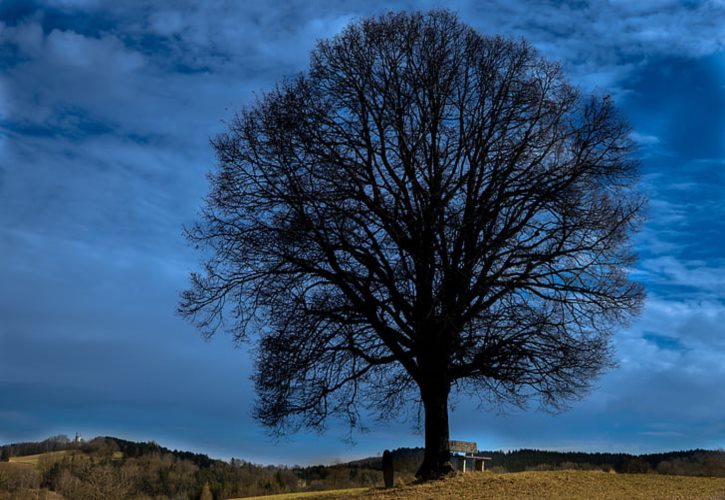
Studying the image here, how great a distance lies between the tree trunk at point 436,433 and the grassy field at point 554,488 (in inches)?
26.8

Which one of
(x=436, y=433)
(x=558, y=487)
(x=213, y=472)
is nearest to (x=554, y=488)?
(x=558, y=487)

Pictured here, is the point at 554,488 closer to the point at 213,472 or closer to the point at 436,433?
the point at 436,433

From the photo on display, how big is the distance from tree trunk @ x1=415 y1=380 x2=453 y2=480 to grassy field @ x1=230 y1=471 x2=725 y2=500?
2.23 feet

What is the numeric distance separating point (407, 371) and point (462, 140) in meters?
6.41

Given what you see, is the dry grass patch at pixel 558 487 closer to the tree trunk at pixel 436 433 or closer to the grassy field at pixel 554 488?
the grassy field at pixel 554 488

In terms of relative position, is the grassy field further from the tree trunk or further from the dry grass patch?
the tree trunk

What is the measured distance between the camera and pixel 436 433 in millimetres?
17250

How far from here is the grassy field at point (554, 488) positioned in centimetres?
1463

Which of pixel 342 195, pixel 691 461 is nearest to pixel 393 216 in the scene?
pixel 342 195

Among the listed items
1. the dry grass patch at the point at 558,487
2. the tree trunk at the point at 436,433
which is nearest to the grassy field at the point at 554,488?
the dry grass patch at the point at 558,487

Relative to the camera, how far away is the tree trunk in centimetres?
1711

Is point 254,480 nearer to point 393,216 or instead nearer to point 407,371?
point 407,371

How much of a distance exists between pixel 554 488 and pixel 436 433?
10.5ft

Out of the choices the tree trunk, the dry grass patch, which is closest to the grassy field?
the dry grass patch
